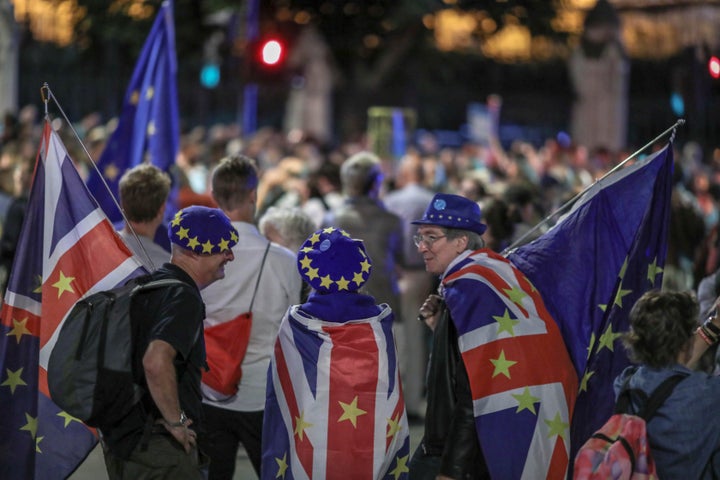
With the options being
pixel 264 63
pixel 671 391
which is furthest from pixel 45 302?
pixel 264 63

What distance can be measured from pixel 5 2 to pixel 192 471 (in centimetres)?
1518

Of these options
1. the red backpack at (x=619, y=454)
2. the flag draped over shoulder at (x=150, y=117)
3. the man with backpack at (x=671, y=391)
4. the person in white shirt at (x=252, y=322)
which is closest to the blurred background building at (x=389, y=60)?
the flag draped over shoulder at (x=150, y=117)

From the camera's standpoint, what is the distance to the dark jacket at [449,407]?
→ 558 centimetres

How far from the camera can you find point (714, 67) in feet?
34.7

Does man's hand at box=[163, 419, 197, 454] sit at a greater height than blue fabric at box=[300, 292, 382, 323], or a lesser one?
lesser

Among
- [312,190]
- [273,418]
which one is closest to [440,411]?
[273,418]

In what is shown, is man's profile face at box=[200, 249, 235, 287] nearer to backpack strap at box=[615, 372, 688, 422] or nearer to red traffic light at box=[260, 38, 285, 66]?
backpack strap at box=[615, 372, 688, 422]

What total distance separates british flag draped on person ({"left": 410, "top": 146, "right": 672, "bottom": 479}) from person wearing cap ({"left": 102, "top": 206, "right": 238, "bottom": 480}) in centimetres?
98

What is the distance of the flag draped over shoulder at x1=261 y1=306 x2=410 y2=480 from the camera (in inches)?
226

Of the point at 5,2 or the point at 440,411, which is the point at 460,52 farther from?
the point at 440,411

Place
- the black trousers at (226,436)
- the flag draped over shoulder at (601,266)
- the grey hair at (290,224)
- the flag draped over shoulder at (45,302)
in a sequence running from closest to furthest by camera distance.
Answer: the flag draped over shoulder at (45,302)
the flag draped over shoulder at (601,266)
the black trousers at (226,436)
the grey hair at (290,224)

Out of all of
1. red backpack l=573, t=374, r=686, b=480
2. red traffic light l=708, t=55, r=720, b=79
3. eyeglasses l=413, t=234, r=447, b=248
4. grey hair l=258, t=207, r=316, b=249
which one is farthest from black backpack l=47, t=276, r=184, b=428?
red traffic light l=708, t=55, r=720, b=79

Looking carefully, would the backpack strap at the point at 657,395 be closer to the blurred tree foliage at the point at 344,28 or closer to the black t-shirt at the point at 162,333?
the black t-shirt at the point at 162,333

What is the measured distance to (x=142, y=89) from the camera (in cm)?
978
